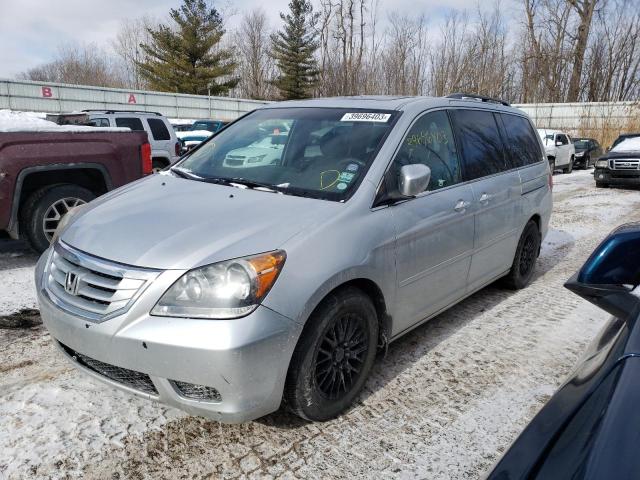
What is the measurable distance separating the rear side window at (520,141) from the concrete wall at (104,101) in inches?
989

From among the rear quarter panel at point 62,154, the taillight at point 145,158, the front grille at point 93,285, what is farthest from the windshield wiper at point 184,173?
the taillight at point 145,158

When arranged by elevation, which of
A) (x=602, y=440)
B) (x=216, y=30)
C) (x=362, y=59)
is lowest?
(x=602, y=440)

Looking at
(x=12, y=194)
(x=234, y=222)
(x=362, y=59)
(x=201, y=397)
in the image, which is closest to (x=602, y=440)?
(x=201, y=397)

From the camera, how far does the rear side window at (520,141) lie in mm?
4745

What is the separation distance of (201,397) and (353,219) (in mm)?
1196

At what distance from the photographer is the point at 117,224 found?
264 cm

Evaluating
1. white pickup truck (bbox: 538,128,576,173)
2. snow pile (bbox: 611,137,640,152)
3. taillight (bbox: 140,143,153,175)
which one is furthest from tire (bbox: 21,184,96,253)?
white pickup truck (bbox: 538,128,576,173)

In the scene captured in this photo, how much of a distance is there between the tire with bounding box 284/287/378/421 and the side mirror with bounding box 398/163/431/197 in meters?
0.71

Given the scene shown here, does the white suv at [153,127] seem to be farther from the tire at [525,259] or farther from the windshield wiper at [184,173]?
the tire at [525,259]

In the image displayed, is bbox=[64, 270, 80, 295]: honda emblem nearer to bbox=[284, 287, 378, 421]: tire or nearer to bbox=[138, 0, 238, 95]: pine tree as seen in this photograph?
bbox=[284, 287, 378, 421]: tire

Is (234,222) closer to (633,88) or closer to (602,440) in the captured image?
(602,440)

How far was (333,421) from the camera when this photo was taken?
2.76 m

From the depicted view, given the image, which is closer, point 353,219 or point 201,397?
point 201,397

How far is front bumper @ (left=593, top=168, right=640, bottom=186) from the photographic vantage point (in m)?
13.5
